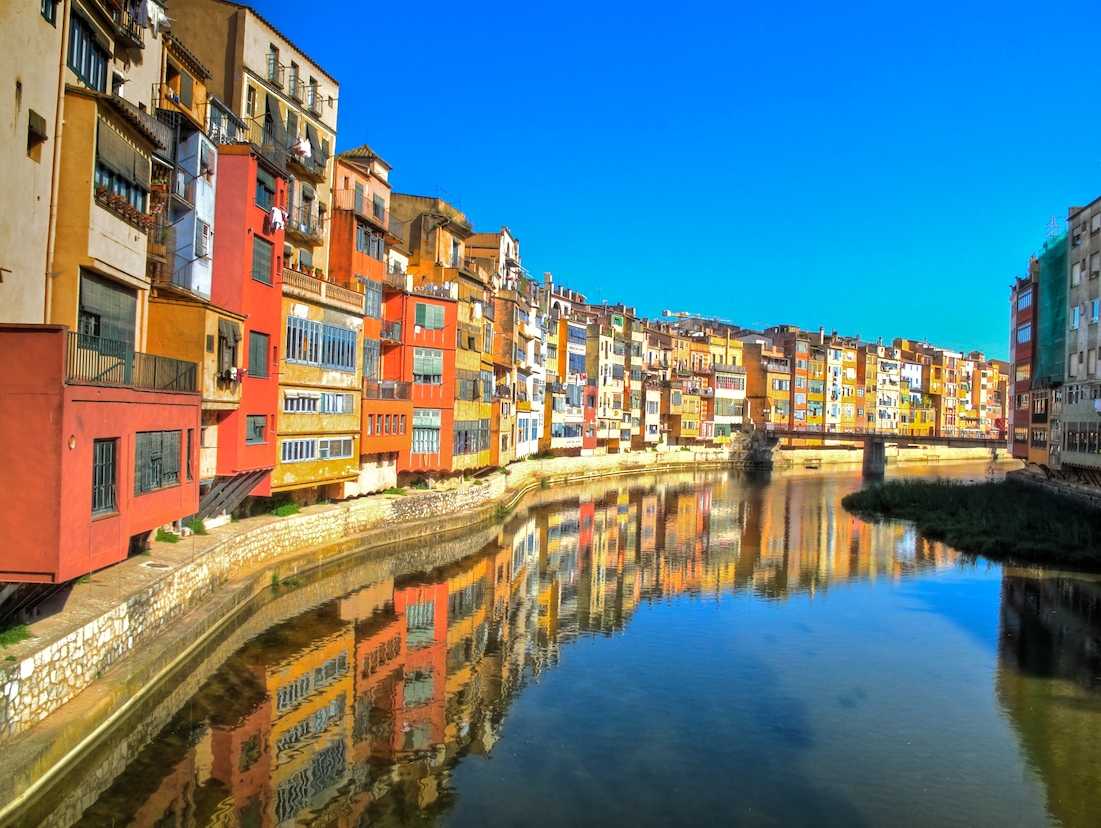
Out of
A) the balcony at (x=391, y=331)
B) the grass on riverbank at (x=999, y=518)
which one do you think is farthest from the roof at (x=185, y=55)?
the grass on riverbank at (x=999, y=518)

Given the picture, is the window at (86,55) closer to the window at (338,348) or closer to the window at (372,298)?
the window at (338,348)

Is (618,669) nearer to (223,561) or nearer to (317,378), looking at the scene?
(223,561)

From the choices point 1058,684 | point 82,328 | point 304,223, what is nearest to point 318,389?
point 304,223

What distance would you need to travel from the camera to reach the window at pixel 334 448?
2903cm

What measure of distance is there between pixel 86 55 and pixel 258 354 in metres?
9.51

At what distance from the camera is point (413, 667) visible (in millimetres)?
19578

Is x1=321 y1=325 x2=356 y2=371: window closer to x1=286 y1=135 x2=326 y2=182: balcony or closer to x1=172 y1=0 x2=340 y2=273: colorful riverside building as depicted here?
x1=172 y1=0 x2=340 y2=273: colorful riverside building

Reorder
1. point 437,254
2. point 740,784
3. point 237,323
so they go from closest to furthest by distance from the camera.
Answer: point 740,784 → point 237,323 → point 437,254

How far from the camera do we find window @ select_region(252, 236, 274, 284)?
24.0m

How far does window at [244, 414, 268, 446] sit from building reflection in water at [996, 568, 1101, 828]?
18465 mm

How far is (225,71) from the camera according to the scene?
2708 centimetres

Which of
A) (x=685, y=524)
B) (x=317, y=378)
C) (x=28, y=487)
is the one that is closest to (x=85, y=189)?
(x=28, y=487)

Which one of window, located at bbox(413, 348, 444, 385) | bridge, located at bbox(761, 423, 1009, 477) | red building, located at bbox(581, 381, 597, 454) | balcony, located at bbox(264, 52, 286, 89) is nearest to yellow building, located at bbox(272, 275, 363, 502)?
window, located at bbox(413, 348, 444, 385)

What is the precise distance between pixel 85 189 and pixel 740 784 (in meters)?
14.0
